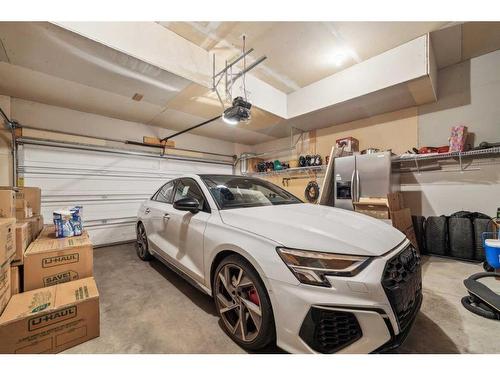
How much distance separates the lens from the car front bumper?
1.02 metres

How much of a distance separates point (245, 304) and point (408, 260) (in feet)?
3.41

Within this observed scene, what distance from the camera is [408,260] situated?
1.29 metres

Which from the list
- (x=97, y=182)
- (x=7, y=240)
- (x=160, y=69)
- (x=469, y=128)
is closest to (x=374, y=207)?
(x=469, y=128)

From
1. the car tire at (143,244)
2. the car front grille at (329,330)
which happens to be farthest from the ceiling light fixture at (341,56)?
the car tire at (143,244)

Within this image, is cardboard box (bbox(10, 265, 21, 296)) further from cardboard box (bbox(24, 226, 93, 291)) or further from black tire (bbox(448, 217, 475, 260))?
black tire (bbox(448, 217, 475, 260))

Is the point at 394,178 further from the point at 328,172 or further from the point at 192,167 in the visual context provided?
the point at 192,167

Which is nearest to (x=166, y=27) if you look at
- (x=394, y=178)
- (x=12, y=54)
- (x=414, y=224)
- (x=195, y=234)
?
(x=12, y=54)

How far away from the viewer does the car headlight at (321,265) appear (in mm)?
1084

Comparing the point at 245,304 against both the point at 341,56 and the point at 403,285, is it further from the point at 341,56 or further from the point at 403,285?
the point at 341,56

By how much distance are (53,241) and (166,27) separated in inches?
104

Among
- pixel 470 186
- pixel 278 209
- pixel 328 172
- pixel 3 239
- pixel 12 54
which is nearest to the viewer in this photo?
pixel 3 239

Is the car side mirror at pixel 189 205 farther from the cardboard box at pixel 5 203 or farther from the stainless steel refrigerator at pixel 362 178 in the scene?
the stainless steel refrigerator at pixel 362 178

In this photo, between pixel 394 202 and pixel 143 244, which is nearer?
pixel 143 244

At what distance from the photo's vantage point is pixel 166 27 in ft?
8.52
